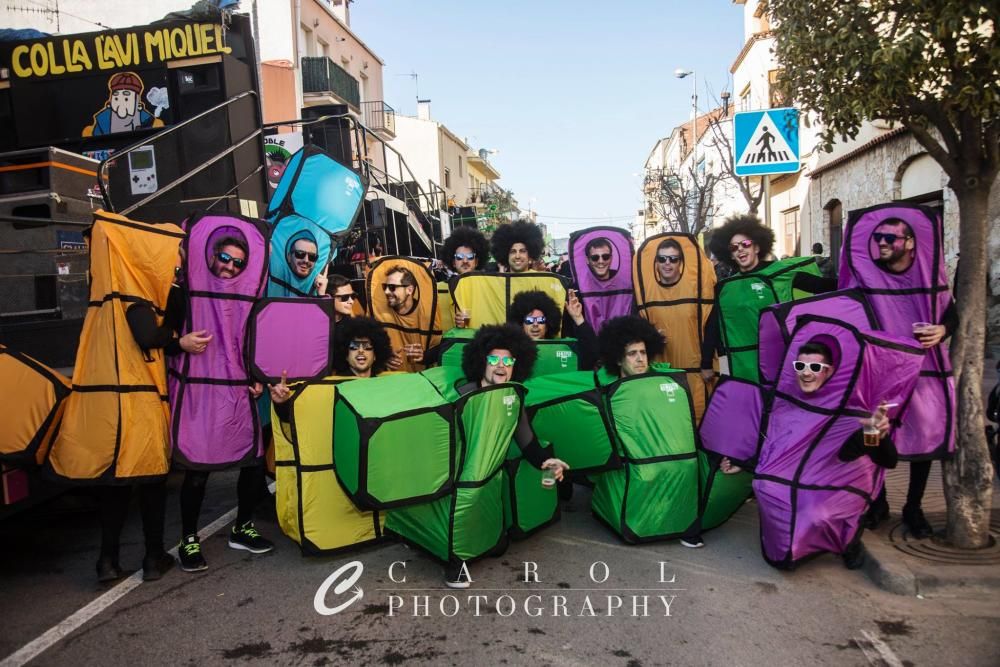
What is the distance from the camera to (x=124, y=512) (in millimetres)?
4367

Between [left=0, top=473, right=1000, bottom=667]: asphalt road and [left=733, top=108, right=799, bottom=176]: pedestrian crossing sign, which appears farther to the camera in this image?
[left=733, top=108, right=799, bottom=176]: pedestrian crossing sign

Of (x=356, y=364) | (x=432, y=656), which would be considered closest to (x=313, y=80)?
(x=356, y=364)

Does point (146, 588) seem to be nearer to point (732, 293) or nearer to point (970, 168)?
point (732, 293)

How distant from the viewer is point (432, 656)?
3.42 metres

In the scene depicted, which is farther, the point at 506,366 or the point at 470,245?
the point at 470,245

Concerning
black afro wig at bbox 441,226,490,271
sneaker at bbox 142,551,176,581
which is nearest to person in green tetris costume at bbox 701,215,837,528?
black afro wig at bbox 441,226,490,271

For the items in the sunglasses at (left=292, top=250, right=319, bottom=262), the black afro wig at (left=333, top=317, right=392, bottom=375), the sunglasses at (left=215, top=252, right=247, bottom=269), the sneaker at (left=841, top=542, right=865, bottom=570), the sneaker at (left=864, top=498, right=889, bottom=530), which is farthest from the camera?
the sunglasses at (left=292, top=250, right=319, bottom=262)

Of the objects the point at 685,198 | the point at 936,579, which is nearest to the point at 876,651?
the point at 936,579

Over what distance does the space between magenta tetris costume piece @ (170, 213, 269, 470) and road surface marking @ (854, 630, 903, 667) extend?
3436mm

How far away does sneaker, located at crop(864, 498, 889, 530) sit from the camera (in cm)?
474

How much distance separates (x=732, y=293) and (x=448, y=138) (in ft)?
137

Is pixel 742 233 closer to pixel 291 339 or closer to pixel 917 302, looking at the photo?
pixel 917 302

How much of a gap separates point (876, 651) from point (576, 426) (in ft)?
6.61

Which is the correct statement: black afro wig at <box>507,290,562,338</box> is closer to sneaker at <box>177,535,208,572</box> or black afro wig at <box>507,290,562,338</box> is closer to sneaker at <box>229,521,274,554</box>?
sneaker at <box>229,521,274,554</box>
